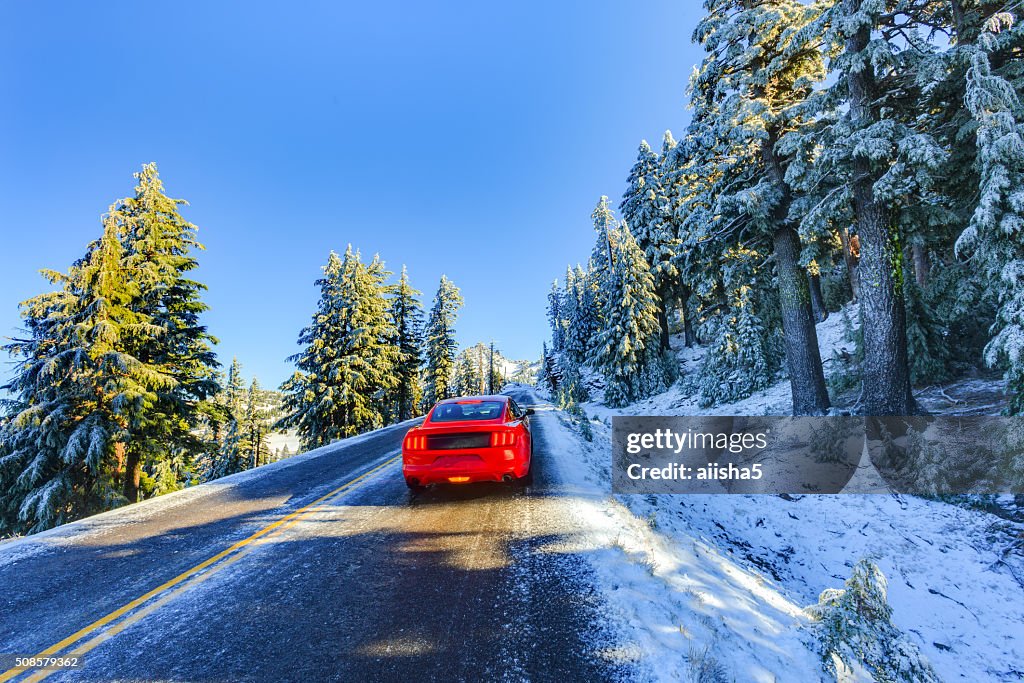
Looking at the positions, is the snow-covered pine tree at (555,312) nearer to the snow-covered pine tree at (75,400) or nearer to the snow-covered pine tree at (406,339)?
the snow-covered pine tree at (406,339)

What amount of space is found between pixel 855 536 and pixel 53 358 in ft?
60.9

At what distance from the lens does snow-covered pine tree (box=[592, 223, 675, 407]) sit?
2534cm

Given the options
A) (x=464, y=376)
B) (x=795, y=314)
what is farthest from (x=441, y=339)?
(x=464, y=376)

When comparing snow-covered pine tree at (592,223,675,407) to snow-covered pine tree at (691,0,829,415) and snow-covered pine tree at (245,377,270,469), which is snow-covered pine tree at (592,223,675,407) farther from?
snow-covered pine tree at (245,377,270,469)

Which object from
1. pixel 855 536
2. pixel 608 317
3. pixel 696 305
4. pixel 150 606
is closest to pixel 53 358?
pixel 150 606

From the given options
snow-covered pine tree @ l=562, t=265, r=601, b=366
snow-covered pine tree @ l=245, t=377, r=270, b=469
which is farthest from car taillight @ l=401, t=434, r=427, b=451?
snow-covered pine tree @ l=562, t=265, r=601, b=366

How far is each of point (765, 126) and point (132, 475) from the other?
2184 cm

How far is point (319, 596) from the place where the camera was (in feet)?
12.6

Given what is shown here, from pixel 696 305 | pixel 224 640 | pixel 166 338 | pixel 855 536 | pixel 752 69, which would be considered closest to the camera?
pixel 224 640

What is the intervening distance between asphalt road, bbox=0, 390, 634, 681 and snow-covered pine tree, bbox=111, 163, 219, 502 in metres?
8.59

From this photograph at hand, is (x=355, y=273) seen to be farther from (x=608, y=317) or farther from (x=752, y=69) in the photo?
(x=752, y=69)

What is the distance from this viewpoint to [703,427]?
48.5 feet

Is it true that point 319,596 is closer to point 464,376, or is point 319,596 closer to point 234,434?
point 234,434

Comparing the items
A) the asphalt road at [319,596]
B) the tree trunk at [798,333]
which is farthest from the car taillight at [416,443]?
the tree trunk at [798,333]
